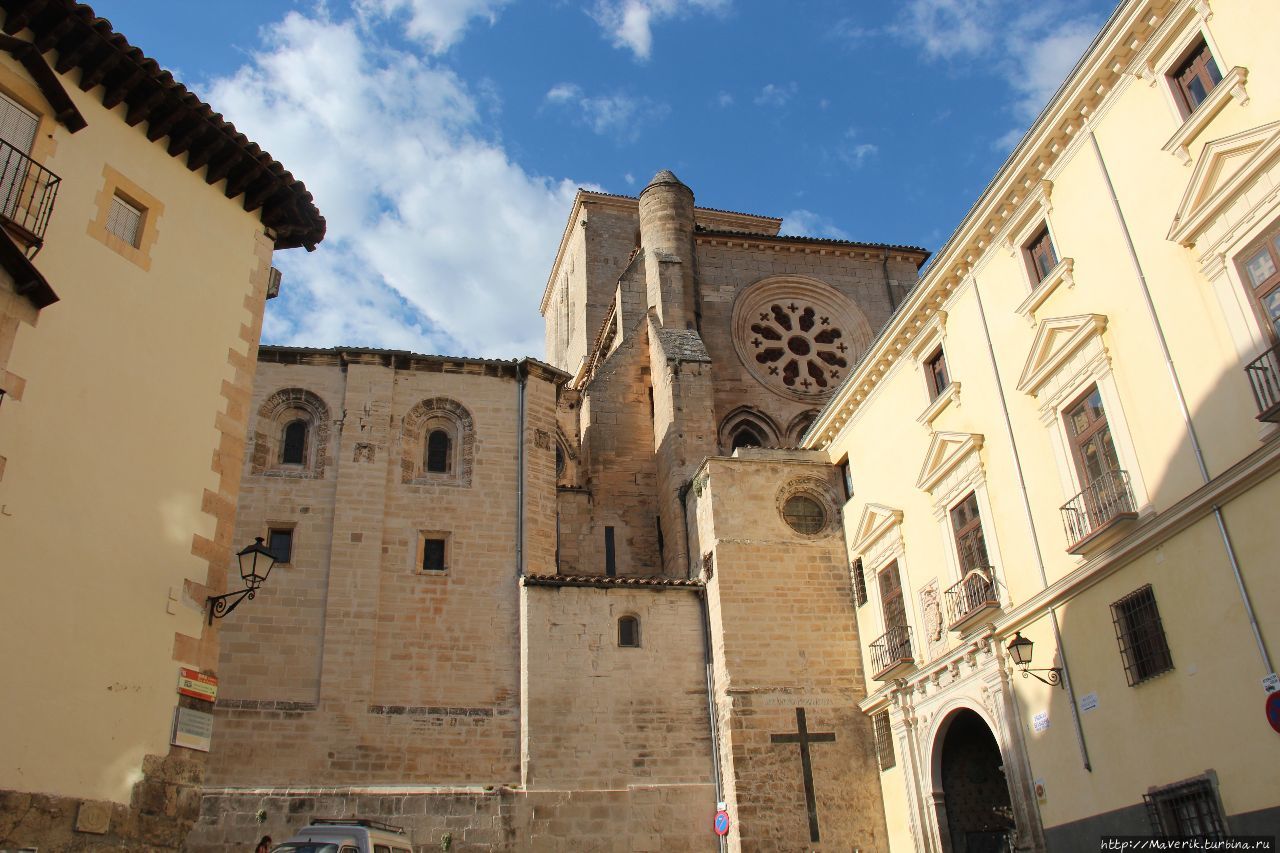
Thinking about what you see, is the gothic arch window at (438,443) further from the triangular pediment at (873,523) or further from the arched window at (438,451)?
the triangular pediment at (873,523)

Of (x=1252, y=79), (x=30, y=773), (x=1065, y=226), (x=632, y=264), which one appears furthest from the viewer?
(x=632, y=264)

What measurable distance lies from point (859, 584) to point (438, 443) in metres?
8.81

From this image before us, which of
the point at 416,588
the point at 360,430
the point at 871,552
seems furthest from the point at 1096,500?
the point at 360,430

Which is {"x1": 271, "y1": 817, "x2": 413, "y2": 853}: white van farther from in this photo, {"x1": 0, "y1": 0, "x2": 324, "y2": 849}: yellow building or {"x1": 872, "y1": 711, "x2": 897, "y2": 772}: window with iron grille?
{"x1": 872, "y1": 711, "x2": 897, "y2": 772}: window with iron grille

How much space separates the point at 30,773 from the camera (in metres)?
7.89

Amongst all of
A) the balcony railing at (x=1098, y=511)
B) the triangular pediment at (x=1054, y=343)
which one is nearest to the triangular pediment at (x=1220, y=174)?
the triangular pediment at (x=1054, y=343)

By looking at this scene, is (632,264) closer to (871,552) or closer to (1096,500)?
(871,552)

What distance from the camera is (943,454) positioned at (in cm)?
1678

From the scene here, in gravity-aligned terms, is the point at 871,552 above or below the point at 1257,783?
above

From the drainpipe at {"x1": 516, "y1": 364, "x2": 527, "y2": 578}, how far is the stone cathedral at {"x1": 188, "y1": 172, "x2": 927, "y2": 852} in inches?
1.7

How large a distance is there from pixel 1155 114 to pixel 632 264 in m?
17.7

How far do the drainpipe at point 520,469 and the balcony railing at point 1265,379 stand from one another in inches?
519

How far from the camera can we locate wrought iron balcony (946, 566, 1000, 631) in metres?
15.0

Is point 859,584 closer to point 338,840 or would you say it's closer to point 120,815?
point 338,840
